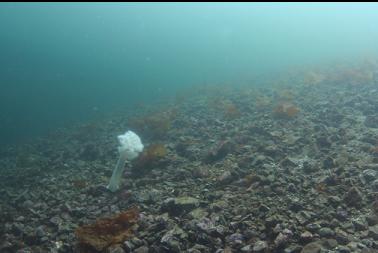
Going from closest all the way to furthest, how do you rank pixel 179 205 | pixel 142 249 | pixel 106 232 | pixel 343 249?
pixel 343 249, pixel 142 249, pixel 106 232, pixel 179 205

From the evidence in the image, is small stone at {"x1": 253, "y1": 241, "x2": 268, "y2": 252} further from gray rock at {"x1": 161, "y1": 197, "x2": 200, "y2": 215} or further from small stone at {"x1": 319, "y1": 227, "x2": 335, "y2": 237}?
gray rock at {"x1": 161, "y1": 197, "x2": 200, "y2": 215}

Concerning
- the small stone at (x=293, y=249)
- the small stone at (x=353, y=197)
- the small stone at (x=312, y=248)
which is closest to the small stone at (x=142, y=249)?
the small stone at (x=293, y=249)

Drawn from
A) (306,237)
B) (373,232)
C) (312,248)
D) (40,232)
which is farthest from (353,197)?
(40,232)

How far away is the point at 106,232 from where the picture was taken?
6293 mm

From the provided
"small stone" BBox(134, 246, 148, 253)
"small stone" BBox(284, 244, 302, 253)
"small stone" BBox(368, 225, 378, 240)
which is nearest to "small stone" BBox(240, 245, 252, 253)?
"small stone" BBox(284, 244, 302, 253)

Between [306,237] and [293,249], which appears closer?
[293,249]

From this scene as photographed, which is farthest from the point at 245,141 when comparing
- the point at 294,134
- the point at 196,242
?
the point at 196,242

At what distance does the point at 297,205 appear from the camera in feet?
20.5

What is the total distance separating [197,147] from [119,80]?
28.8 metres

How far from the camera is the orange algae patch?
597 centimetres

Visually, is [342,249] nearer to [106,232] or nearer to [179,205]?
[179,205]

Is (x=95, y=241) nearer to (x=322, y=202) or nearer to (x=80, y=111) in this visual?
(x=322, y=202)

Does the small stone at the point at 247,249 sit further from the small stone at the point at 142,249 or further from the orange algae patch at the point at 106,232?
the orange algae patch at the point at 106,232

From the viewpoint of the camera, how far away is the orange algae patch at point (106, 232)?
19.6ft
